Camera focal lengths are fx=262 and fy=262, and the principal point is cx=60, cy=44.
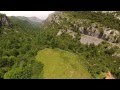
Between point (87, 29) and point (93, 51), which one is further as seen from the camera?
point (87, 29)

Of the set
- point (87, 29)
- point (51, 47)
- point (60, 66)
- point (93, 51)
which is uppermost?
point (60, 66)

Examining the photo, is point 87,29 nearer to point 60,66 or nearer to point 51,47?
point 51,47

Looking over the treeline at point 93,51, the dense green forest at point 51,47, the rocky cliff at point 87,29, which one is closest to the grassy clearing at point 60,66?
the dense green forest at point 51,47

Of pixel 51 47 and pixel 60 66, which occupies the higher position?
pixel 60 66

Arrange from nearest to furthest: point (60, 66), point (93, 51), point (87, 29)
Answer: point (60, 66), point (93, 51), point (87, 29)

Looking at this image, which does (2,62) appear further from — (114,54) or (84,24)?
(84,24)

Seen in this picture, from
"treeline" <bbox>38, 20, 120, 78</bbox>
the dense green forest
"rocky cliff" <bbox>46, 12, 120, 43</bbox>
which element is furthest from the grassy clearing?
"rocky cliff" <bbox>46, 12, 120, 43</bbox>

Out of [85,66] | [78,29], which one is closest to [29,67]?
[85,66]

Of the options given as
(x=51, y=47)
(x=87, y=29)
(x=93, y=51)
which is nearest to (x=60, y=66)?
(x=51, y=47)

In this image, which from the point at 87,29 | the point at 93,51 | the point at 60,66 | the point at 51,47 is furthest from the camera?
the point at 87,29
